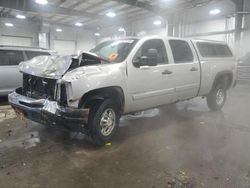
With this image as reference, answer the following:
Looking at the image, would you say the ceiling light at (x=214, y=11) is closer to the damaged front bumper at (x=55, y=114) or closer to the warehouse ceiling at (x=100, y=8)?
the warehouse ceiling at (x=100, y=8)

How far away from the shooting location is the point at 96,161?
3.44 meters

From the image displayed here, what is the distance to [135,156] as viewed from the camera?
3635mm

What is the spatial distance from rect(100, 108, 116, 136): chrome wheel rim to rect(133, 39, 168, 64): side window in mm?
1218

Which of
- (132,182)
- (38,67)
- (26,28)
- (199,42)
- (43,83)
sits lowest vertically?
(132,182)

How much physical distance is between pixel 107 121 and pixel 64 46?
902 inches

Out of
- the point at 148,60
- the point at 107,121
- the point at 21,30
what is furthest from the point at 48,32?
the point at 107,121

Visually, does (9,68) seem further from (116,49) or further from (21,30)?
(21,30)

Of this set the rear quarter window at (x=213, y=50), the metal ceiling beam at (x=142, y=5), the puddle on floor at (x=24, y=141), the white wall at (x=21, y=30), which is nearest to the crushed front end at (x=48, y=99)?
the puddle on floor at (x=24, y=141)

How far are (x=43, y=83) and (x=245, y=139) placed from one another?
3.70m

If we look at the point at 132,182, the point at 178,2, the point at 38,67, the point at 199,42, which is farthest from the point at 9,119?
the point at 178,2

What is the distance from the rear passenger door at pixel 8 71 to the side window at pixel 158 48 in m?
4.21

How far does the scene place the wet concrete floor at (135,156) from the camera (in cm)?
294

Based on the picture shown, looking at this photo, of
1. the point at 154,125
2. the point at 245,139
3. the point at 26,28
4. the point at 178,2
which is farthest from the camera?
the point at 26,28

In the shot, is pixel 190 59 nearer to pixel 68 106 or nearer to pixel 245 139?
pixel 245 139
